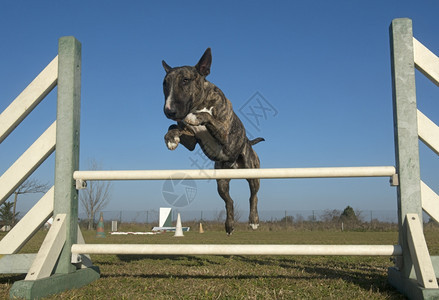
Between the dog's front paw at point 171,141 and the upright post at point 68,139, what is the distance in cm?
74

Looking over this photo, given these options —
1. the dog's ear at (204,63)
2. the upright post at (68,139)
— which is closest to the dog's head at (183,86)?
the dog's ear at (204,63)

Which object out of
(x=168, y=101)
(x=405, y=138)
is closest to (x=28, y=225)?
(x=168, y=101)

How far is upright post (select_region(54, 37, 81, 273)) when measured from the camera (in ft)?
9.86

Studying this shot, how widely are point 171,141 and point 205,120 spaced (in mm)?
383

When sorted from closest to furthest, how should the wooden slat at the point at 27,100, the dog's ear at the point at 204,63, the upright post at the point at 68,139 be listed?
the upright post at the point at 68,139 < the wooden slat at the point at 27,100 < the dog's ear at the point at 204,63

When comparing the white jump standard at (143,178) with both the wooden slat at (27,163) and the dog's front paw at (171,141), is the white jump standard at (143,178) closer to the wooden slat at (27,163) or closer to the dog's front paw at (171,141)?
the wooden slat at (27,163)

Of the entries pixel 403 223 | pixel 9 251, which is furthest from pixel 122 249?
pixel 403 223

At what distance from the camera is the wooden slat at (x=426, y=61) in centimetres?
287

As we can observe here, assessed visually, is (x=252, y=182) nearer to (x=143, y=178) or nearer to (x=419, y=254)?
(x=143, y=178)

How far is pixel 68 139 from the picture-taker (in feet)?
10.1

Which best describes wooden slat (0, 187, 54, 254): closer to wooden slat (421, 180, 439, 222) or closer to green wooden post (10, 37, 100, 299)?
green wooden post (10, 37, 100, 299)

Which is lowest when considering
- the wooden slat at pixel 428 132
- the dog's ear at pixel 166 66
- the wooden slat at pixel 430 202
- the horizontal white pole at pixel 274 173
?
the wooden slat at pixel 430 202

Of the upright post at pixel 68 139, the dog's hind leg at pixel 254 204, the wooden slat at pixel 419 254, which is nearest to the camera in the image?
the wooden slat at pixel 419 254

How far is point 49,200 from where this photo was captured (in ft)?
10.0
